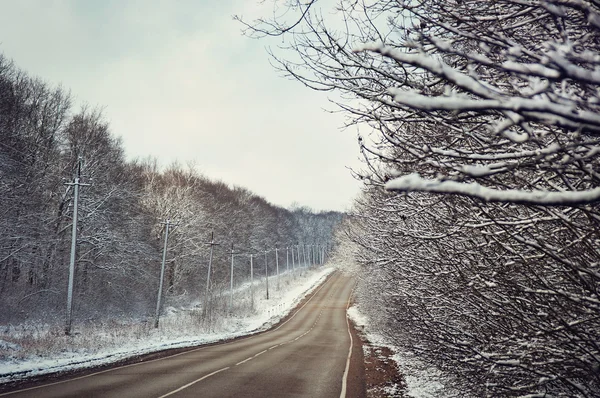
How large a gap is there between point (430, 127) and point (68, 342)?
Result: 15.9m

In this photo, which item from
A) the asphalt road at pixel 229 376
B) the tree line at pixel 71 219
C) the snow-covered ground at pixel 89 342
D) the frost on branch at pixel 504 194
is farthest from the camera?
the tree line at pixel 71 219

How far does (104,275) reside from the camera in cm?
3175

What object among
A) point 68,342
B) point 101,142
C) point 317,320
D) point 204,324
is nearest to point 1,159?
point 101,142

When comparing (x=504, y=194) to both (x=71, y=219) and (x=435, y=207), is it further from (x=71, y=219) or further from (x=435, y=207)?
(x=71, y=219)

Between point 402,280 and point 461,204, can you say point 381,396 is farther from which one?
point 461,204

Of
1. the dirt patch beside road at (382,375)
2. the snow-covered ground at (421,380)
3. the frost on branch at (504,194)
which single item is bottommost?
the dirt patch beside road at (382,375)

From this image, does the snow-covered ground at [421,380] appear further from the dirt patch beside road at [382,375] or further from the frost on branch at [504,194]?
the frost on branch at [504,194]

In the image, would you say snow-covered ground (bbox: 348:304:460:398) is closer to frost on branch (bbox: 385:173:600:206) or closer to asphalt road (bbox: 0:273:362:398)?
asphalt road (bbox: 0:273:362:398)

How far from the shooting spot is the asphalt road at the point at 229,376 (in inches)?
342

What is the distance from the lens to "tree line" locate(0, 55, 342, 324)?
24.2 meters

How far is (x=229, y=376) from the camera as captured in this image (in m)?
10.8

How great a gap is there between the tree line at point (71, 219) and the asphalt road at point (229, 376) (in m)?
9.58

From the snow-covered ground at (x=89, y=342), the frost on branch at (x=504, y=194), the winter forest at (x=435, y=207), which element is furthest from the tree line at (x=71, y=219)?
the frost on branch at (x=504, y=194)

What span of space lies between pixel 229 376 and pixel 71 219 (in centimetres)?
2394
